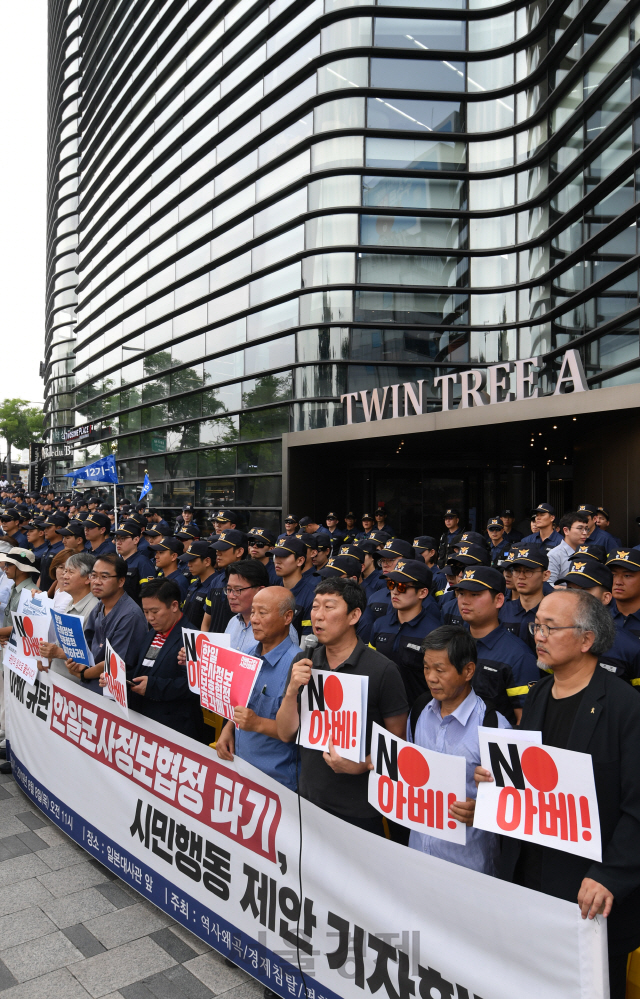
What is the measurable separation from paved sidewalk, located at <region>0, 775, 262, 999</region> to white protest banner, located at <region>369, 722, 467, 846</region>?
1.31m

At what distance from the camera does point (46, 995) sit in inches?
123

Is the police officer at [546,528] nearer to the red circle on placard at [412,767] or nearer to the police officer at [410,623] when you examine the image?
the police officer at [410,623]

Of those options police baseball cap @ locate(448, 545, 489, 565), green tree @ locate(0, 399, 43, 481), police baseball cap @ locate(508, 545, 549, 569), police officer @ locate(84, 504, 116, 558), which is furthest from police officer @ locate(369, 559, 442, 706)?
green tree @ locate(0, 399, 43, 481)

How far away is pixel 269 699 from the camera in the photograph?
3.56 metres

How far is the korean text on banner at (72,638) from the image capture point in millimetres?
4582

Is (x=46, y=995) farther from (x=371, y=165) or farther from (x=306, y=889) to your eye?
(x=371, y=165)

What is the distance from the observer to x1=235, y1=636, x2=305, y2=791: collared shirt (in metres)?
3.45

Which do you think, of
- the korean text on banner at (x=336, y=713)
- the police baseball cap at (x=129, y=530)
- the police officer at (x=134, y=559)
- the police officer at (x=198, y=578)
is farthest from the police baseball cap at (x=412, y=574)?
the police baseball cap at (x=129, y=530)

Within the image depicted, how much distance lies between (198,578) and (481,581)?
4.72m

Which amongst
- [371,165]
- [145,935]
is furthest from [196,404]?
[145,935]

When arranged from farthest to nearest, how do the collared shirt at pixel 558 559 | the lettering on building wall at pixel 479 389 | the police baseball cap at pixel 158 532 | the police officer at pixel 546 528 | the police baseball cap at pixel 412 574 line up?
the lettering on building wall at pixel 479 389 < the police baseball cap at pixel 158 532 < the police officer at pixel 546 528 < the collared shirt at pixel 558 559 < the police baseball cap at pixel 412 574

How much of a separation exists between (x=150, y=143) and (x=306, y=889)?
29.5 metres

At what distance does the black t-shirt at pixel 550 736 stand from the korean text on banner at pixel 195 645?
1.69 metres

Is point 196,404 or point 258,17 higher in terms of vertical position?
point 258,17
